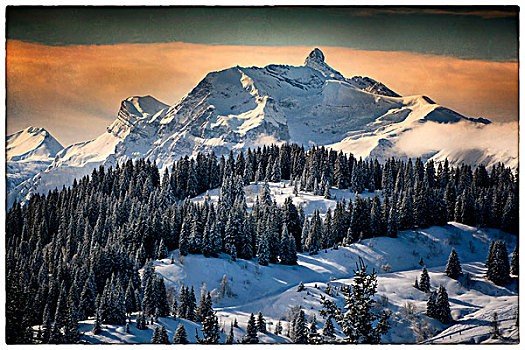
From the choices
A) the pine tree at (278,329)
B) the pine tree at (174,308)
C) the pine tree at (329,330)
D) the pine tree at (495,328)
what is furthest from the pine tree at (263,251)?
the pine tree at (495,328)

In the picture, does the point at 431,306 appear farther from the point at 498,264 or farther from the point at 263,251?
the point at 263,251

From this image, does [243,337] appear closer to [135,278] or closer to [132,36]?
[135,278]

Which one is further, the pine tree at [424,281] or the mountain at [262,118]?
the mountain at [262,118]

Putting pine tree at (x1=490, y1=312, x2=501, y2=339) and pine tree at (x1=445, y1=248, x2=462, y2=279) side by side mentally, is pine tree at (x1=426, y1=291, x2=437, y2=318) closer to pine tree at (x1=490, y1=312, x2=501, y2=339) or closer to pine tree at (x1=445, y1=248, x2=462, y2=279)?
pine tree at (x1=445, y1=248, x2=462, y2=279)

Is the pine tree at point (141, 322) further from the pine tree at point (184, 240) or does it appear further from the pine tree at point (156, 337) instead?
the pine tree at point (184, 240)

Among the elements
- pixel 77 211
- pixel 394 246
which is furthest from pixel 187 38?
pixel 77 211

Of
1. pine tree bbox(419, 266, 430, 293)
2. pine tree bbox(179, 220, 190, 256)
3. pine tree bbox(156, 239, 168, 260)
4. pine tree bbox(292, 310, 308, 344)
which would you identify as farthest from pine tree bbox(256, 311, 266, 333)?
pine tree bbox(156, 239, 168, 260)

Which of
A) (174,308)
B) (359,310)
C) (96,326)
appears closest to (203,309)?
(174,308)
